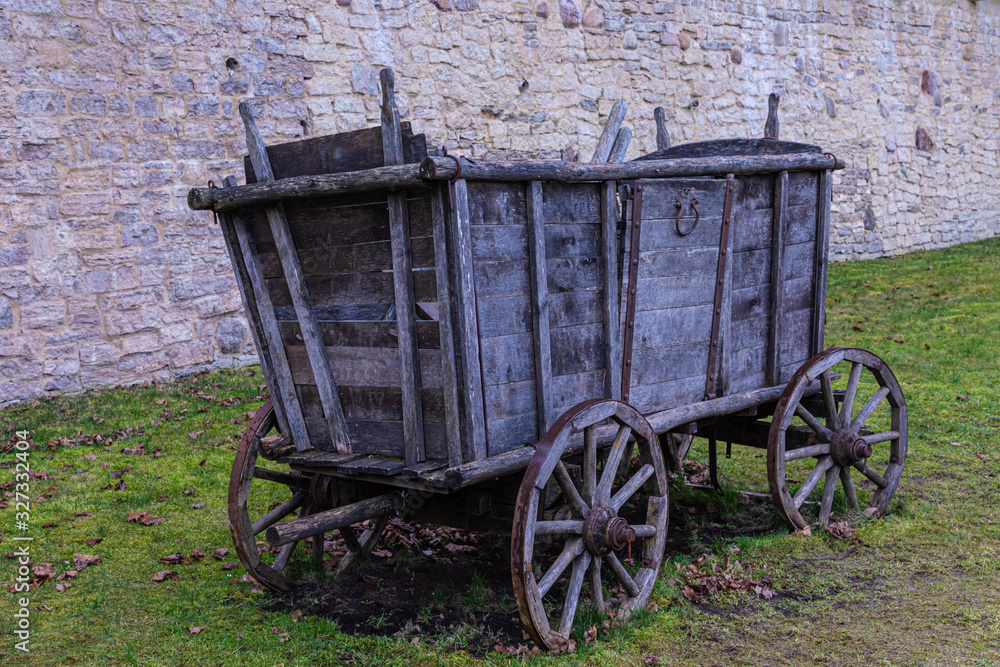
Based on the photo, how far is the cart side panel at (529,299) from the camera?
11.0 ft

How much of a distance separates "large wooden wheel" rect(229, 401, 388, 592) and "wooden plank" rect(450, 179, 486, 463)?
657 millimetres

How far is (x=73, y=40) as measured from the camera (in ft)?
23.6

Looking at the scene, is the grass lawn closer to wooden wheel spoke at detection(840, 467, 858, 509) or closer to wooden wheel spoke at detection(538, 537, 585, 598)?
wooden wheel spoke at detection(840, 467, 858, 509)

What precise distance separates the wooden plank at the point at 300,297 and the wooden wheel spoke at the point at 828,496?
2.45 metres

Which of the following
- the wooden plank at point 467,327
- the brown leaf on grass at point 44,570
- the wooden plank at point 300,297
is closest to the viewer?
the wooden plank at point 467,327

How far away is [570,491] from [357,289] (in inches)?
44.1

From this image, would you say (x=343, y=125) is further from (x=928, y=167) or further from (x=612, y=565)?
(x=928, y=167)

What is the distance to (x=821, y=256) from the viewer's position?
4828 mm

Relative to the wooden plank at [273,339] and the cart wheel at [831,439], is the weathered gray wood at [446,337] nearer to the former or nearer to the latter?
the wooden plank at [273,339]

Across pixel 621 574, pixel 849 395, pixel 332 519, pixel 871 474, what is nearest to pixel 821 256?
pixel 849 395

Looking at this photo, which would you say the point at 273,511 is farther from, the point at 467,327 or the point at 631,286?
the point at 631,286

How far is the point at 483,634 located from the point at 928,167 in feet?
49.0

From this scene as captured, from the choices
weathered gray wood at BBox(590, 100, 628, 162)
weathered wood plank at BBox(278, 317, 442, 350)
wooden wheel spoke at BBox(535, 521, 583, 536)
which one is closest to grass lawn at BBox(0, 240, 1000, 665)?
wooden wheel spoke at BBox(535, 521, 583, 536)

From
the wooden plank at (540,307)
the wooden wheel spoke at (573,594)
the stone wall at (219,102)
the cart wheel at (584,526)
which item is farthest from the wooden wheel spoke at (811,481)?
the stone wall at (219,102)
